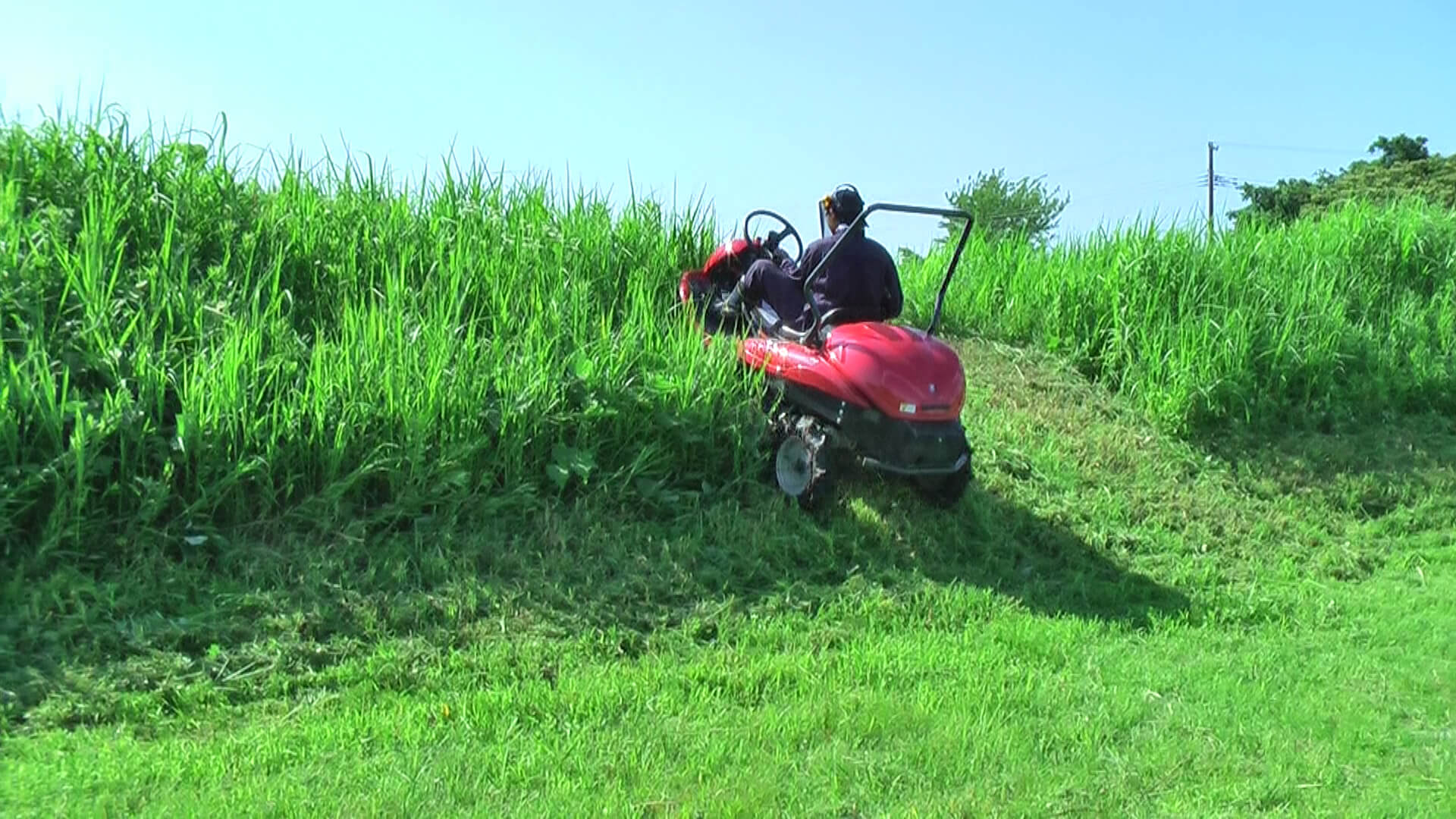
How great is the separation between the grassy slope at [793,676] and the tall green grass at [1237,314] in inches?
89.0

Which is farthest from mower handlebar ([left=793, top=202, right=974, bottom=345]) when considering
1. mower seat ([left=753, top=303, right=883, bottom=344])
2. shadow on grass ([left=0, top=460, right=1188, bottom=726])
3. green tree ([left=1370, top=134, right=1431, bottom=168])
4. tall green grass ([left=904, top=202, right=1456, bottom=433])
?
green tree ([left=1370, top=134, right=1431, bottom=168])

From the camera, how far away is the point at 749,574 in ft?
18.5

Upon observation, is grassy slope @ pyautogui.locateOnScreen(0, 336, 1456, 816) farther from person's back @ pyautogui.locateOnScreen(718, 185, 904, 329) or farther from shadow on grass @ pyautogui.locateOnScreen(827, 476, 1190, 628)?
person's back @ pyautogui.locateOnScreen(718, 185, 904, 329)

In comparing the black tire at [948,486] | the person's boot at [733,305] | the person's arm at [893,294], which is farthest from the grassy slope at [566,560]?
the person's arm at [893,294]

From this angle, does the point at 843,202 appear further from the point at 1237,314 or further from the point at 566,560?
the point at 1237,314

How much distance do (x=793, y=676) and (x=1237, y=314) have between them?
6.67 m

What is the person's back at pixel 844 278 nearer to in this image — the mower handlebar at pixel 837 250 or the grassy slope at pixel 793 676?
the mower handlebar at pixel 837 250

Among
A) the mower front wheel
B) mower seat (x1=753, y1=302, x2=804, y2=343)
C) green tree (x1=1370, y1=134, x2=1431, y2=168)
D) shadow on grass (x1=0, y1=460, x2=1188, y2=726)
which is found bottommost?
shadow on grass (x1=0, y1=460, x2=1188, y2=726)

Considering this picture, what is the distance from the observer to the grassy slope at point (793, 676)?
3.55 metres

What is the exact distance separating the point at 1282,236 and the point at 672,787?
10665 millimetres

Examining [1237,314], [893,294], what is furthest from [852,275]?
[1237,314]

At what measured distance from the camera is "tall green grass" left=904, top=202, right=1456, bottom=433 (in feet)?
30.0

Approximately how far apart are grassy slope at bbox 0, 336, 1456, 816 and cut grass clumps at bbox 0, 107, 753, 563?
415mm

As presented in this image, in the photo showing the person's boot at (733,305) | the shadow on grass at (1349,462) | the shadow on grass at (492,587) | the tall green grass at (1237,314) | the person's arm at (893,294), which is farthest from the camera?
the tall green grass at (1237,314)
